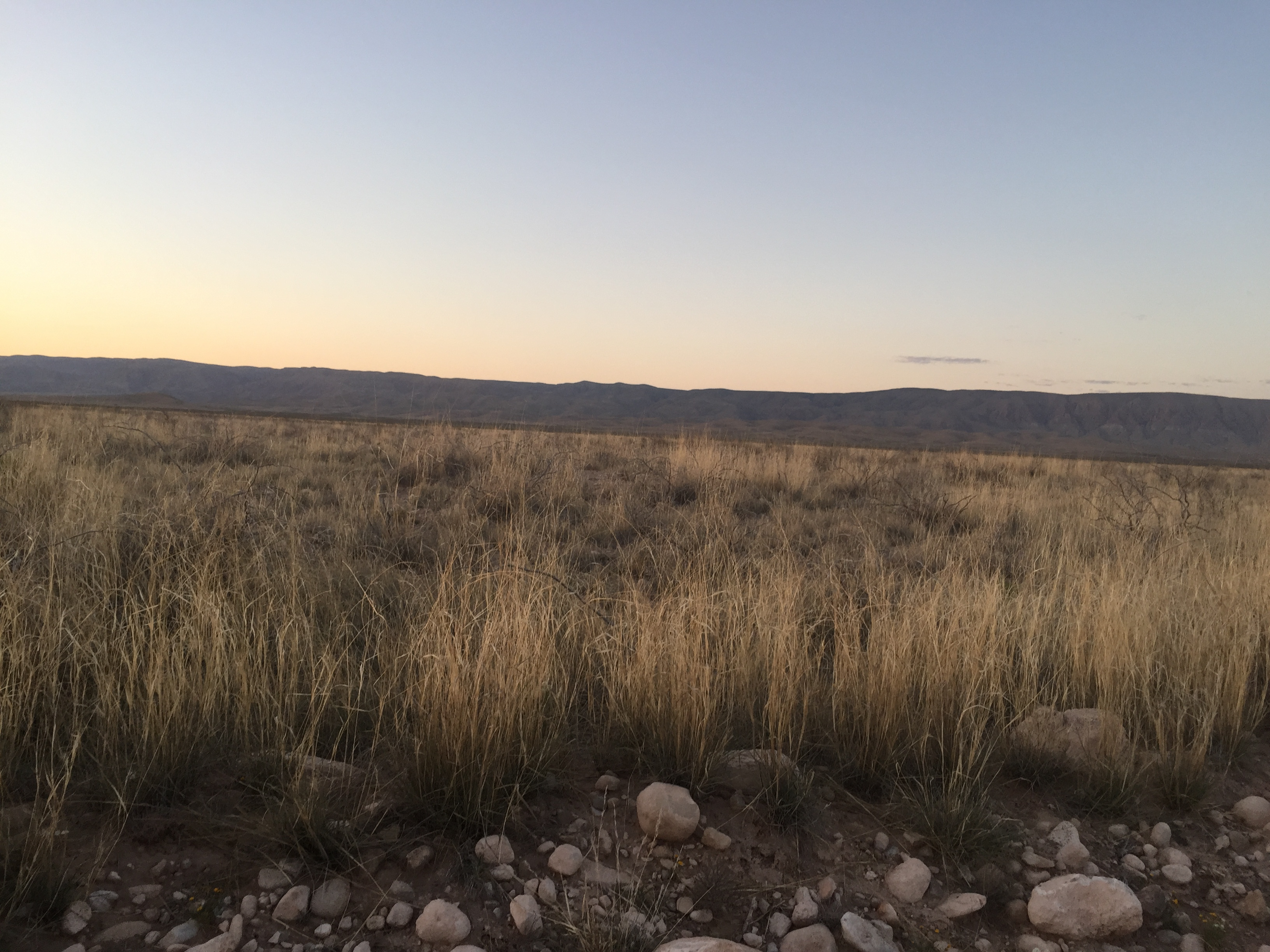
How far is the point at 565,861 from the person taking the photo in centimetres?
198

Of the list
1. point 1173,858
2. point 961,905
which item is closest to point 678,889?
point 961,905

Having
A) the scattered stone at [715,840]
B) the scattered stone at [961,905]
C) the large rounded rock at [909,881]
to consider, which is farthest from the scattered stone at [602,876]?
the scattered stone at [961,905]

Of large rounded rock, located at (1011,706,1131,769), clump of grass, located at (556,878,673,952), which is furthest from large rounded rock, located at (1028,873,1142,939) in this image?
clump of grass, located at (556,878,673,952)

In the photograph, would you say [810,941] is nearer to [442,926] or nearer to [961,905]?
[961,905]

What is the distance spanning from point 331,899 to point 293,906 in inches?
3.6

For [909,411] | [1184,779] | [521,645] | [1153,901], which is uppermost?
[909,411]

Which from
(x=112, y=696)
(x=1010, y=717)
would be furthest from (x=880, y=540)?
(x=112, y=696)

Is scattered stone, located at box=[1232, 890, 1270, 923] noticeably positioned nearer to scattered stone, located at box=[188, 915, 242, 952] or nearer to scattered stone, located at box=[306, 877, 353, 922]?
scattered stone, located at box=[306, 877, 353, 922]

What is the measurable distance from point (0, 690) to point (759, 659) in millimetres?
2804

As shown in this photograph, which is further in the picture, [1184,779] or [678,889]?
[1184,779]

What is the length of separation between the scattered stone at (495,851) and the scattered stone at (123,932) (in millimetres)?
804

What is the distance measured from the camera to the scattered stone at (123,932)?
1.66 m

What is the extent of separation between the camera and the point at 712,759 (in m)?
2.40

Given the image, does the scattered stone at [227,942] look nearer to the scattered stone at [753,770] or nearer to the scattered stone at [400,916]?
the scattered stone at [400,916]
